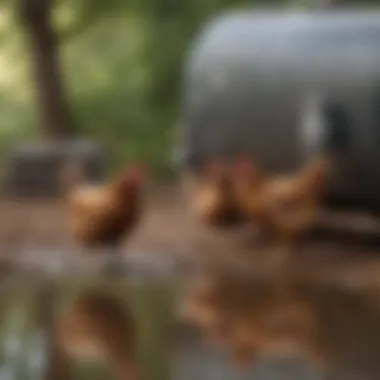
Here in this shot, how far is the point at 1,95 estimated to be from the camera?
5867 mm

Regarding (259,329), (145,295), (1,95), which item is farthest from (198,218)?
(1,95)

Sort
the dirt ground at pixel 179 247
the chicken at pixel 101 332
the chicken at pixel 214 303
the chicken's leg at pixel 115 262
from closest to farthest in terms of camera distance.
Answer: the chicken at pixel 101 332 → the chicken at pixel 214 303 → the chicken's leg at pixel 115 262 → the dirt ground at pixel 179 247

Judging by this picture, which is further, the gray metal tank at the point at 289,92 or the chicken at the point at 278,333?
the gray metal tank at the point at 289,92

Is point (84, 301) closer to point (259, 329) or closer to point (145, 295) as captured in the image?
point (145, 295)

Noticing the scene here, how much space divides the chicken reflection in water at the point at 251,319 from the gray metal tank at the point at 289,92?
77cm

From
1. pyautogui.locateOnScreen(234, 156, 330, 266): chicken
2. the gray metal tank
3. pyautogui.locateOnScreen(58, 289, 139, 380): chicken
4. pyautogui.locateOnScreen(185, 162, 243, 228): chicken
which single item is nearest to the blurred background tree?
the gray metal tank

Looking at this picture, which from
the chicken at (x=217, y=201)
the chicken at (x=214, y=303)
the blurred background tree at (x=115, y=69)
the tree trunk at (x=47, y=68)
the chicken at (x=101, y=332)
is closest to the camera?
the chicken at (x=101, y=332)

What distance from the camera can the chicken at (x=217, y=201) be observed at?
3.90 meters

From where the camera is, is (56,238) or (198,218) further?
(198,218)

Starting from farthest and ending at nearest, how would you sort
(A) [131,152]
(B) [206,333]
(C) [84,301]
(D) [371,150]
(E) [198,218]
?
(A) [131,152], (E) [198,218], (D) [371,150], (C) [84,301], (B) [206,333]

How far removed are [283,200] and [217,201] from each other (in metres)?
0.38

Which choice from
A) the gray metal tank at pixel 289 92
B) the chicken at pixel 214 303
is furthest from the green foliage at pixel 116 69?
the chicken at pixel 214 303

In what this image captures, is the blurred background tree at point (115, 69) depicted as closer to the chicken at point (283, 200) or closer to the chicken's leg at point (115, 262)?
the chicken at point (283, 200)

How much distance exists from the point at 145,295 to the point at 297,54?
1285 mm
